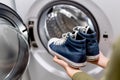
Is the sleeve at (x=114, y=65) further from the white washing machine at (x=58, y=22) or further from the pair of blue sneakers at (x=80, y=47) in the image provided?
the white washing machine at (x=58, y=22)

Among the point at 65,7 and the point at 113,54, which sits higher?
the point at 65,7

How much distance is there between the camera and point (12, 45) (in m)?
1.08

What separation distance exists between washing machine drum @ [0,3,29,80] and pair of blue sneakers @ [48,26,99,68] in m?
0.22

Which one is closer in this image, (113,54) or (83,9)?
(113,54)

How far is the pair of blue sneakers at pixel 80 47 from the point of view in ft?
2.66

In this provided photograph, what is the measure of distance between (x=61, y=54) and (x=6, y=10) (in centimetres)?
31

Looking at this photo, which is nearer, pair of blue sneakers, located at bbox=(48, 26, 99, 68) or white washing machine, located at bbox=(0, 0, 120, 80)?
pair of blue sneakers, located at bbox=(48, 26, 99, 68)

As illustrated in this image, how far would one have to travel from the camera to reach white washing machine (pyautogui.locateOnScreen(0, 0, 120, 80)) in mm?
942

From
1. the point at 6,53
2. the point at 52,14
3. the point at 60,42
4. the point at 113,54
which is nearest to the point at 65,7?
the point at 52,14

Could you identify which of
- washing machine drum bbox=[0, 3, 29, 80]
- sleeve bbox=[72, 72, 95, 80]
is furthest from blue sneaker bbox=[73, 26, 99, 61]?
washing machine drum bbox=[0, 3, 29, 80]

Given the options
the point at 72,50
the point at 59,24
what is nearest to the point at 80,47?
the point at 72,50

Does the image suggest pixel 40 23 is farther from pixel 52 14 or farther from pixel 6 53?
pixel 6 53

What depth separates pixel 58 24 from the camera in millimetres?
1120

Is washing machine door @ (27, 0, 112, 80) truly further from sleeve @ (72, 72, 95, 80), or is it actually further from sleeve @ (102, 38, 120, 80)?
sleeve @ (102, 38, 120, 80)
